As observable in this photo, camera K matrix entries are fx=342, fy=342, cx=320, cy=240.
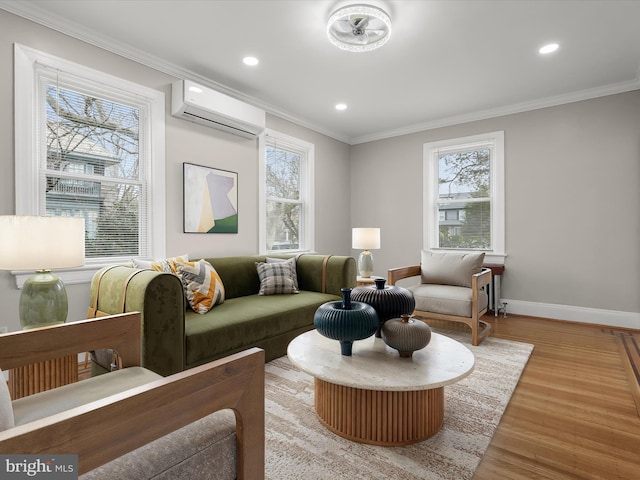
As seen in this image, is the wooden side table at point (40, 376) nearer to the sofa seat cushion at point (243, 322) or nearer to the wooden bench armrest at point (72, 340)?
the wooden bench armrest at point (72, 340)

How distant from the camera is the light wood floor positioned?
148cm

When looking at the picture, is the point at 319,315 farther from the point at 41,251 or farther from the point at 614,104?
the point at 614,104

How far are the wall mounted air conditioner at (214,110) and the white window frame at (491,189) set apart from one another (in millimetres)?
2439

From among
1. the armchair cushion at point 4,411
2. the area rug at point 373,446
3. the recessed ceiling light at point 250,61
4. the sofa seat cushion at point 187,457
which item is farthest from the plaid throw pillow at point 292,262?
the armchair cushion at point 4,411

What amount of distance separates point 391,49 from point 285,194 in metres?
2.20

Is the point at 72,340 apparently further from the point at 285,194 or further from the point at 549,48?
the point at 549,48

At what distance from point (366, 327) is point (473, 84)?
3118mm

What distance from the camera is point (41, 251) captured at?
A: 164 centimetres

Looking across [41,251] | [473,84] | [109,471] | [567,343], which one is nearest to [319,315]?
[109,471]

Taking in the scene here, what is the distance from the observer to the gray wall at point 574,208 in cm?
359

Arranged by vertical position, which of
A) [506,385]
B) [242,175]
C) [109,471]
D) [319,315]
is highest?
[242,175]

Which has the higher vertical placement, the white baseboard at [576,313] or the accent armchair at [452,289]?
the accent armchair at [452,289]

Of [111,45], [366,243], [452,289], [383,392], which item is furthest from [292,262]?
[111,45]

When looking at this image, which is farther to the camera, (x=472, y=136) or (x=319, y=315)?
(x=472, y=136)
